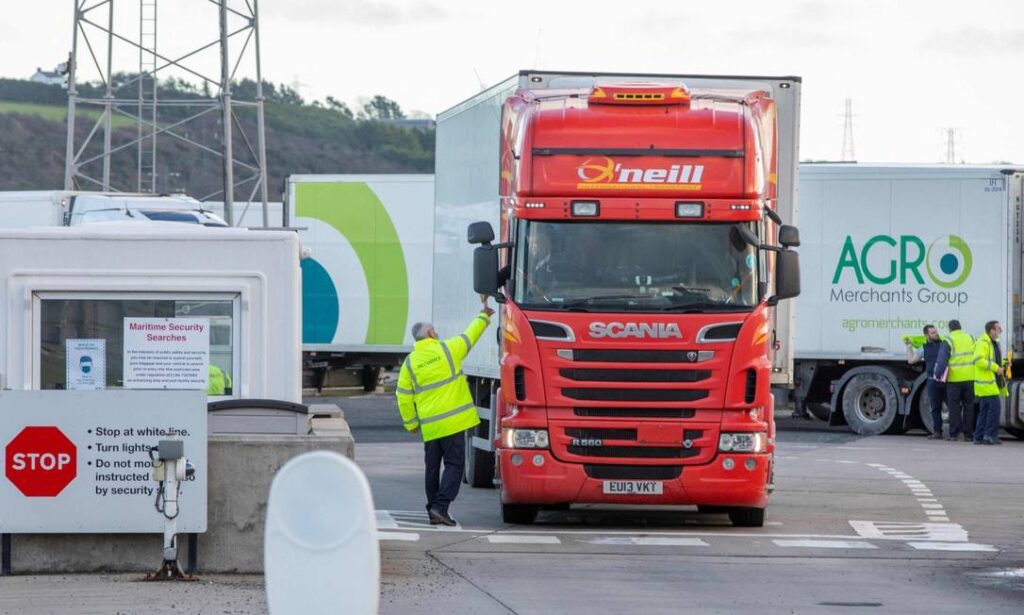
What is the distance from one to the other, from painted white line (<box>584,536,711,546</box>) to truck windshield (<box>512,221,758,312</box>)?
1.87 metres

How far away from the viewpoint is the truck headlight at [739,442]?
15617 mm

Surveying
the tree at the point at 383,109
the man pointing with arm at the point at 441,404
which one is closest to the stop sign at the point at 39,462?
the man pointing with arm at the point at 441,404

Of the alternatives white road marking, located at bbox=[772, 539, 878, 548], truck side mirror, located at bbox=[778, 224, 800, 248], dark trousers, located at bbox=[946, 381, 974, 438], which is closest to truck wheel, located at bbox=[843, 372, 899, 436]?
dark trousers, located at bbox=[946, 381, 974, 438]

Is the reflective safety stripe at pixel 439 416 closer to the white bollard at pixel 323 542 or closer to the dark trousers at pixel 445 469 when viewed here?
the dark trousers at pixel 445 469

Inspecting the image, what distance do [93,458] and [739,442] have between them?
551 cm

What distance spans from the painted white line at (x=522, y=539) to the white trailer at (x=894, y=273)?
47.4 feet

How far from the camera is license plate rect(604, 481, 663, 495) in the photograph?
51.5 ft

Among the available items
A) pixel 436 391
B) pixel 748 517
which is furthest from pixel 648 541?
pixel 436 391

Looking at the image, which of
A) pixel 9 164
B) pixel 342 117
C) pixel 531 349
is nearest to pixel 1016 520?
pixel 531 349

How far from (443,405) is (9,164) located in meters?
83.9

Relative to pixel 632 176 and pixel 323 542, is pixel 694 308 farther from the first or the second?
pixel 323 542

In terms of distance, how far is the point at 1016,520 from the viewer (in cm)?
1766

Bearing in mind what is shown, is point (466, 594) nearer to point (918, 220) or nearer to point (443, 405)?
point (443, 405)

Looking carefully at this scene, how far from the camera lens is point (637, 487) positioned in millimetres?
15711
